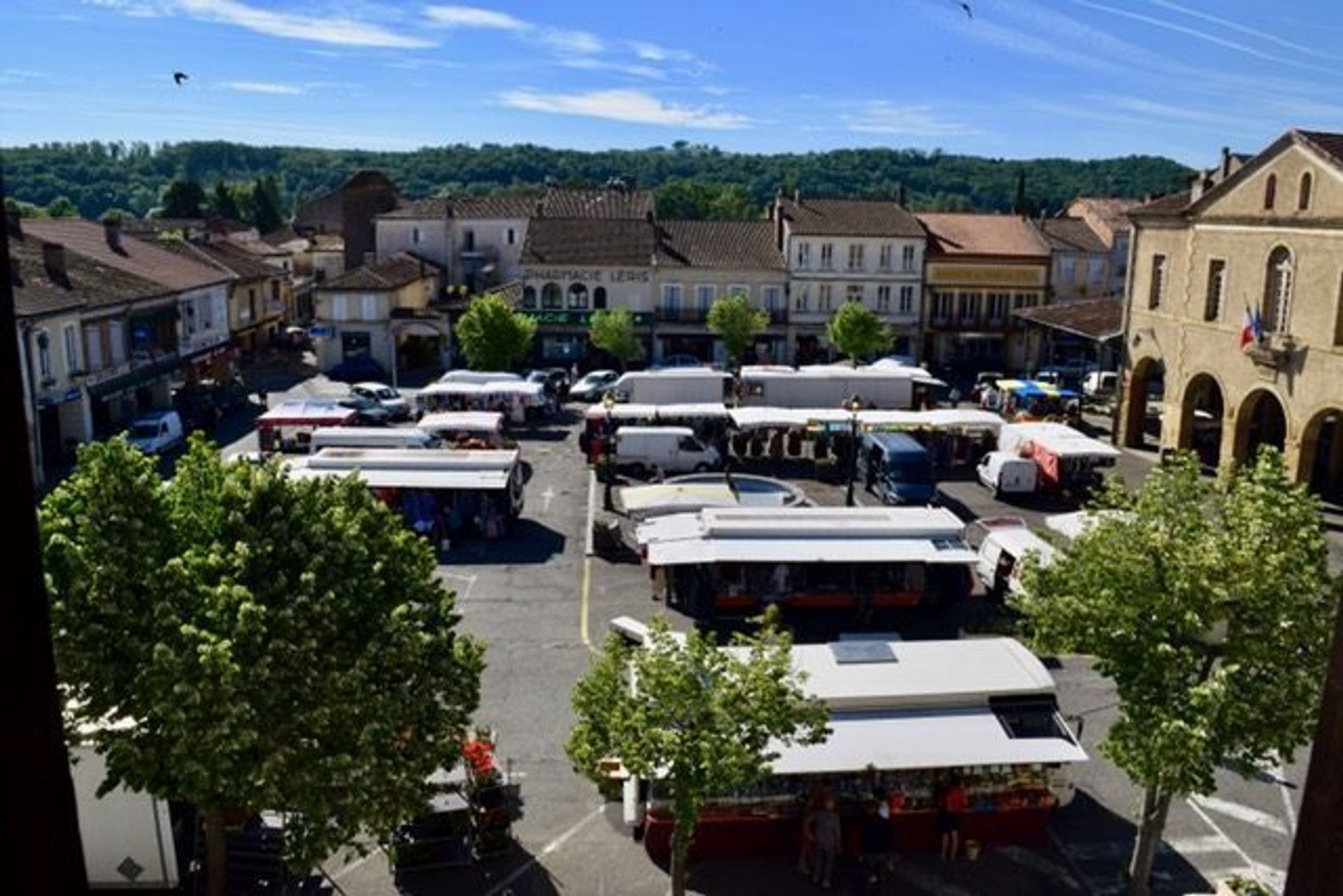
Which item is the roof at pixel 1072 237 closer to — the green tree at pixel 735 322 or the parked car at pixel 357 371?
the green tree at pixel 735 322

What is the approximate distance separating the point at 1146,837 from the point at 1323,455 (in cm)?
2648

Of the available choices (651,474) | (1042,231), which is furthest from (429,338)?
(1042,231)

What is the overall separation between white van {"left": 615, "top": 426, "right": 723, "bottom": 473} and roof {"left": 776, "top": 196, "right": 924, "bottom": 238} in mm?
22896

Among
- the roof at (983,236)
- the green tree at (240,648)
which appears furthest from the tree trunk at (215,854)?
the roof at (983,236)

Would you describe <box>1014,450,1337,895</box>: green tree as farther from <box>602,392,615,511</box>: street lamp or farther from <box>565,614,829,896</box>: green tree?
<box>602,392,615,511</box>: street lamp

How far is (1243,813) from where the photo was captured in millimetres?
15992

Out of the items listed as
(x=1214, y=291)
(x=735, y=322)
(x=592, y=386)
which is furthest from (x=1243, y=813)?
(x=735, y=322)

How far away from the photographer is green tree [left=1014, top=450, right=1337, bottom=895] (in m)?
12.1

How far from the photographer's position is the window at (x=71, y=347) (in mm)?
35594

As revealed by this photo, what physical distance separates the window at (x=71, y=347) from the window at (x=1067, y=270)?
45186 millimetres

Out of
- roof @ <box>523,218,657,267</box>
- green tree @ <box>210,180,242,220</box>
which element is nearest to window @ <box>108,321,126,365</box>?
roof @ <box>523,218,657,267</box>

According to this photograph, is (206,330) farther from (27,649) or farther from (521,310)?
(27,649)

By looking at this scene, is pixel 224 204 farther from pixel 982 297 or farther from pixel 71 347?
Result: pixel 982 297

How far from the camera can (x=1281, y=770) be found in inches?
683
